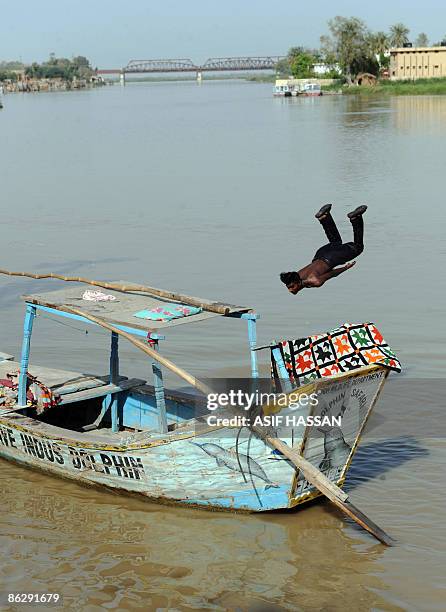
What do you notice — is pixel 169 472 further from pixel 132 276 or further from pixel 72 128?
pixel 72 128

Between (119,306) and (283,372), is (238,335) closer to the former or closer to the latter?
(119,306)

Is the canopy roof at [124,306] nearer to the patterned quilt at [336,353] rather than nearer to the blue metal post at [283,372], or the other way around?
the blue metal post at [283,372]

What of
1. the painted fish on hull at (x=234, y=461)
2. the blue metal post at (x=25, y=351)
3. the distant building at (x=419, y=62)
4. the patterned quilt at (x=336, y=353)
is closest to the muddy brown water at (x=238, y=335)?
the painted fish on hull at (x=234, y=461)

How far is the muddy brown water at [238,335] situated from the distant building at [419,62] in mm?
69831

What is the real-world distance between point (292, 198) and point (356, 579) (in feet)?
57.9

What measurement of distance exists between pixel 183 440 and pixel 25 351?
188cm

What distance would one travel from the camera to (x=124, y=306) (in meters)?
7.71

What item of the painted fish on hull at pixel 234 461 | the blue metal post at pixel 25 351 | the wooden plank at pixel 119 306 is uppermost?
the wooden plank at pixel 119 306

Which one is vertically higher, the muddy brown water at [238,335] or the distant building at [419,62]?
the distant building at [419,62]

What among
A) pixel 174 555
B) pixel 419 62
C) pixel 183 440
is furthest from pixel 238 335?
pixel 419 62

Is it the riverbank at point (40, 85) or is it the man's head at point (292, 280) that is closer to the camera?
the man's head at point (292, 280)

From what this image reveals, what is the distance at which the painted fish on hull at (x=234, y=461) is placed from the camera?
6859mm

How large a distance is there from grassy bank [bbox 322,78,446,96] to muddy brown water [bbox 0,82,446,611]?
4876 centimetres

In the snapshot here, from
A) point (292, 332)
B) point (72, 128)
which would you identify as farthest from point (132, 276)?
point (72, 128)
